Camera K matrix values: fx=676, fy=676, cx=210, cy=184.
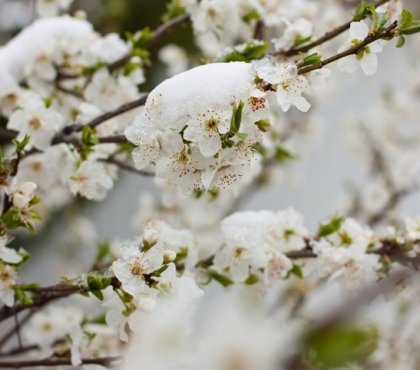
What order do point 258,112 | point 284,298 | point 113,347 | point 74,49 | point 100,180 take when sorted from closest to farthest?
point 258,112 → point 100,180 → point 74,49 → point 113,347 → point 284,298

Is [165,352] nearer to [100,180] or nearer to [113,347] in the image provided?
[100,180]

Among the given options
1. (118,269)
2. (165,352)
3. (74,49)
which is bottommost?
(165,352)

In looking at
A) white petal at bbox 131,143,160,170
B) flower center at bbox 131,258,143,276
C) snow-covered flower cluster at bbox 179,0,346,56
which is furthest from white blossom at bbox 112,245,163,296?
snow-covered flower cluster at bbox 179,0,346,56

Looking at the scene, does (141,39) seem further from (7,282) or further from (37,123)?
(7,282)

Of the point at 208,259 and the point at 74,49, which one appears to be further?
the point at 74,49

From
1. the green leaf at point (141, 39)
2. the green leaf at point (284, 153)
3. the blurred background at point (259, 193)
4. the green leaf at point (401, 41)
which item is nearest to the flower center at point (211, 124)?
the green leaf at point (401, 41)

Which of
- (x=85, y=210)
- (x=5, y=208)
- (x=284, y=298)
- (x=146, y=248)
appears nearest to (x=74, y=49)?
(x=5, y=208)

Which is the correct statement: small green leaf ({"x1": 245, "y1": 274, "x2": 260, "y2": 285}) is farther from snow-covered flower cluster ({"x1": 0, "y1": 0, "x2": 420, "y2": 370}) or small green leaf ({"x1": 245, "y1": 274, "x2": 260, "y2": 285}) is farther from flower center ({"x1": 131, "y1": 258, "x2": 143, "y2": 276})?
flower center ({"x1": 131, "y1": 258, "x2": 143, "y2": 276})
